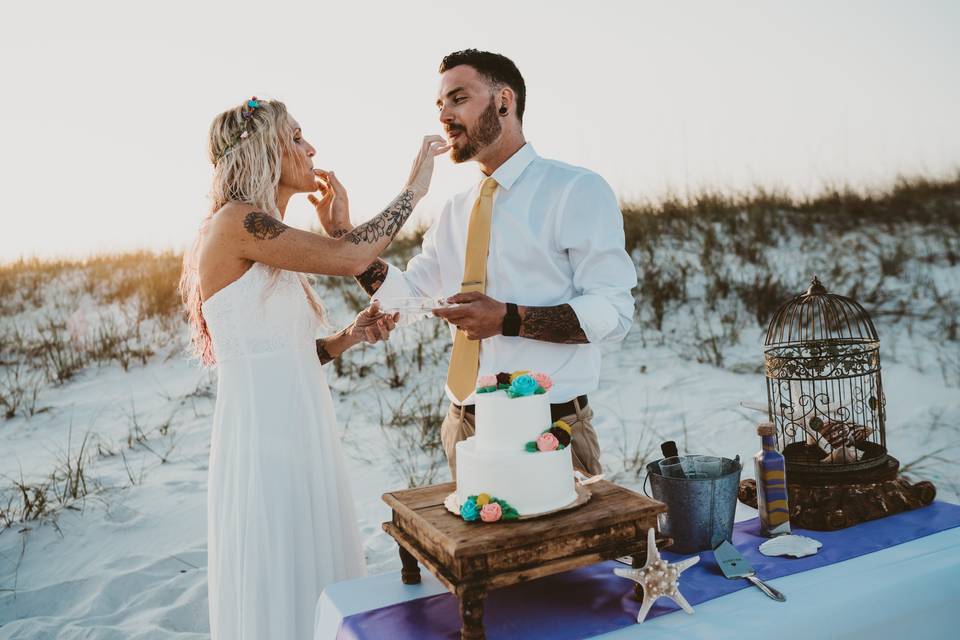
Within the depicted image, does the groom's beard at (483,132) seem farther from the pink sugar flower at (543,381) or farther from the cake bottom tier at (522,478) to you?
the cake bottom tier at (522,478)

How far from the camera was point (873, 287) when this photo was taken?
917 cm

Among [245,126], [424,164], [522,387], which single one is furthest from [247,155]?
[522,387]

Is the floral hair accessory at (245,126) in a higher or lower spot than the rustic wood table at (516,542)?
higher

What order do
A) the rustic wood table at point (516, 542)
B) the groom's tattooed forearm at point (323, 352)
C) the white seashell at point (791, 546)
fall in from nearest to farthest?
the rustic wood table at point (516, 542), the white seashell at point (791, 546), the groom's tattooed forearm at point (323, 352)

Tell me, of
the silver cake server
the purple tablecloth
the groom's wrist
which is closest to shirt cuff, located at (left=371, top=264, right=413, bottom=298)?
the groom's wrist

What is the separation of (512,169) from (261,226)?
112cm

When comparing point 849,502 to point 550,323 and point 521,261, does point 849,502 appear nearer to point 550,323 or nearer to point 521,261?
point 550,323

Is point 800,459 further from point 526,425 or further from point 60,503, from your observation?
point 60,503

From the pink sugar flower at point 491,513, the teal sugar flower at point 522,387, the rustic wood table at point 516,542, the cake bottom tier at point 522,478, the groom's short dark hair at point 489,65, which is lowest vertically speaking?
the rustic wood table at point 516,542

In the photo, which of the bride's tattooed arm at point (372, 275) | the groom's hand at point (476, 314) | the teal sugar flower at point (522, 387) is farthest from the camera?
the bride's tattooed arm at point (372, 275)

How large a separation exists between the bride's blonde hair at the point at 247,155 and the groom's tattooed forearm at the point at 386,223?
1.22 ft

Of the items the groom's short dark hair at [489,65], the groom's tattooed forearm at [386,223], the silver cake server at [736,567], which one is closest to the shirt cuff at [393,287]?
the groom's tattooed forearm at [386,223]

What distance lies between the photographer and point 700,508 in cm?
240

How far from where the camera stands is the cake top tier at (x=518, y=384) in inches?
79.7
